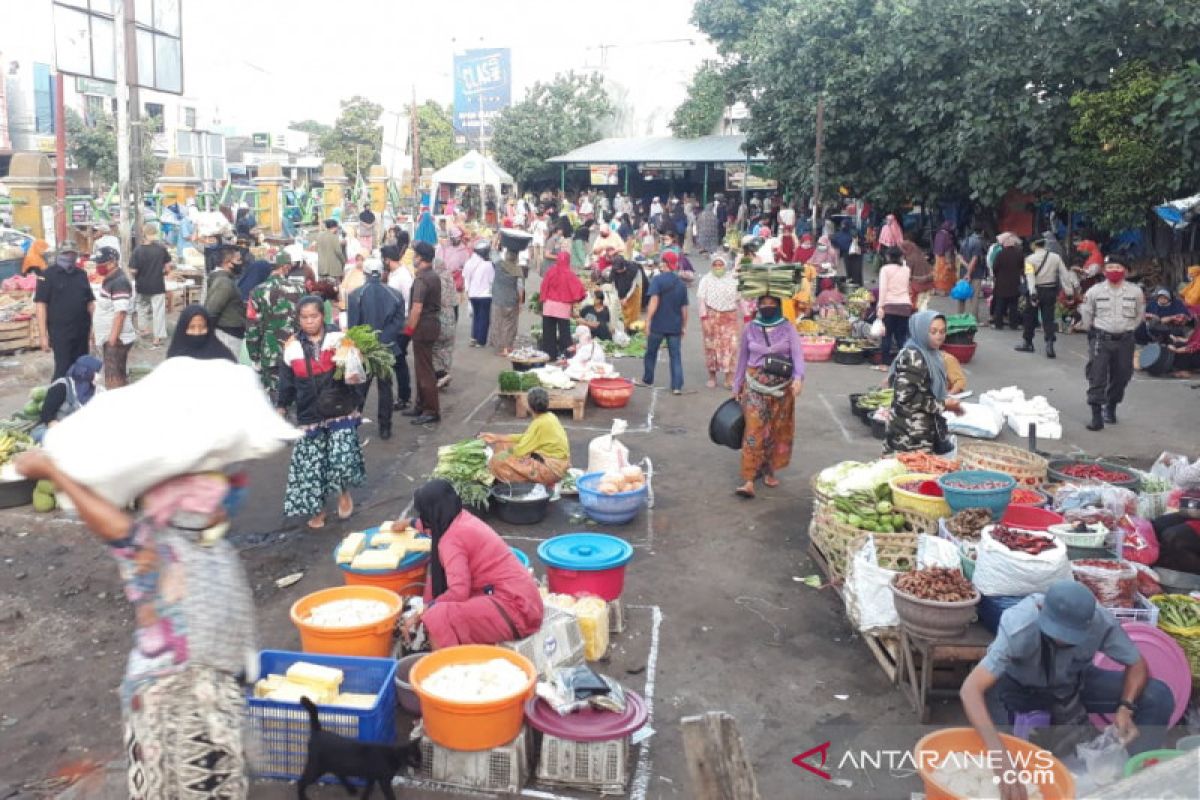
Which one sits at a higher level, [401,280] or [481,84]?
[481,84]

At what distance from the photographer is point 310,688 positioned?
4.77 meters

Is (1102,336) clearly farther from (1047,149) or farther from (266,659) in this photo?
(266,659)

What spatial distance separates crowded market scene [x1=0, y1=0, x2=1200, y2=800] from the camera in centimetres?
342

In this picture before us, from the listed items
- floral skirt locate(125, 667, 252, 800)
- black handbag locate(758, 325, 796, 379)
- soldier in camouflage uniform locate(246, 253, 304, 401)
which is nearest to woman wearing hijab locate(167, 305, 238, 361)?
soldier in camouflage uniform locate(246, 253, 304, 401)

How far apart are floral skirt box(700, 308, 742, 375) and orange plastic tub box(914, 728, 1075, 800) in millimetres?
9231

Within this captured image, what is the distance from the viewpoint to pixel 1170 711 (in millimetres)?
4824

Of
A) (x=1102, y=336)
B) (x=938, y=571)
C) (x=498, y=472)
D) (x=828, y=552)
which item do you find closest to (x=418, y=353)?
(x=498, y=472)

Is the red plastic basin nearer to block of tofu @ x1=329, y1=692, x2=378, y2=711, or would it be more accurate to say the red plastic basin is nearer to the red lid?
the red lid

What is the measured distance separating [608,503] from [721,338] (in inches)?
232

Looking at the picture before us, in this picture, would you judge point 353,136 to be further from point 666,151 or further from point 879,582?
point 879,582

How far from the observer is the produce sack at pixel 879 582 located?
19.1 ft

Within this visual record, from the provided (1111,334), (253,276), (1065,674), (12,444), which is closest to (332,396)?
(12,444)

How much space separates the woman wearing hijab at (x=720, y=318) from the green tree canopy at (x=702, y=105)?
24846 millimetres

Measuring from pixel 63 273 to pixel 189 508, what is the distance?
882 centimetres
